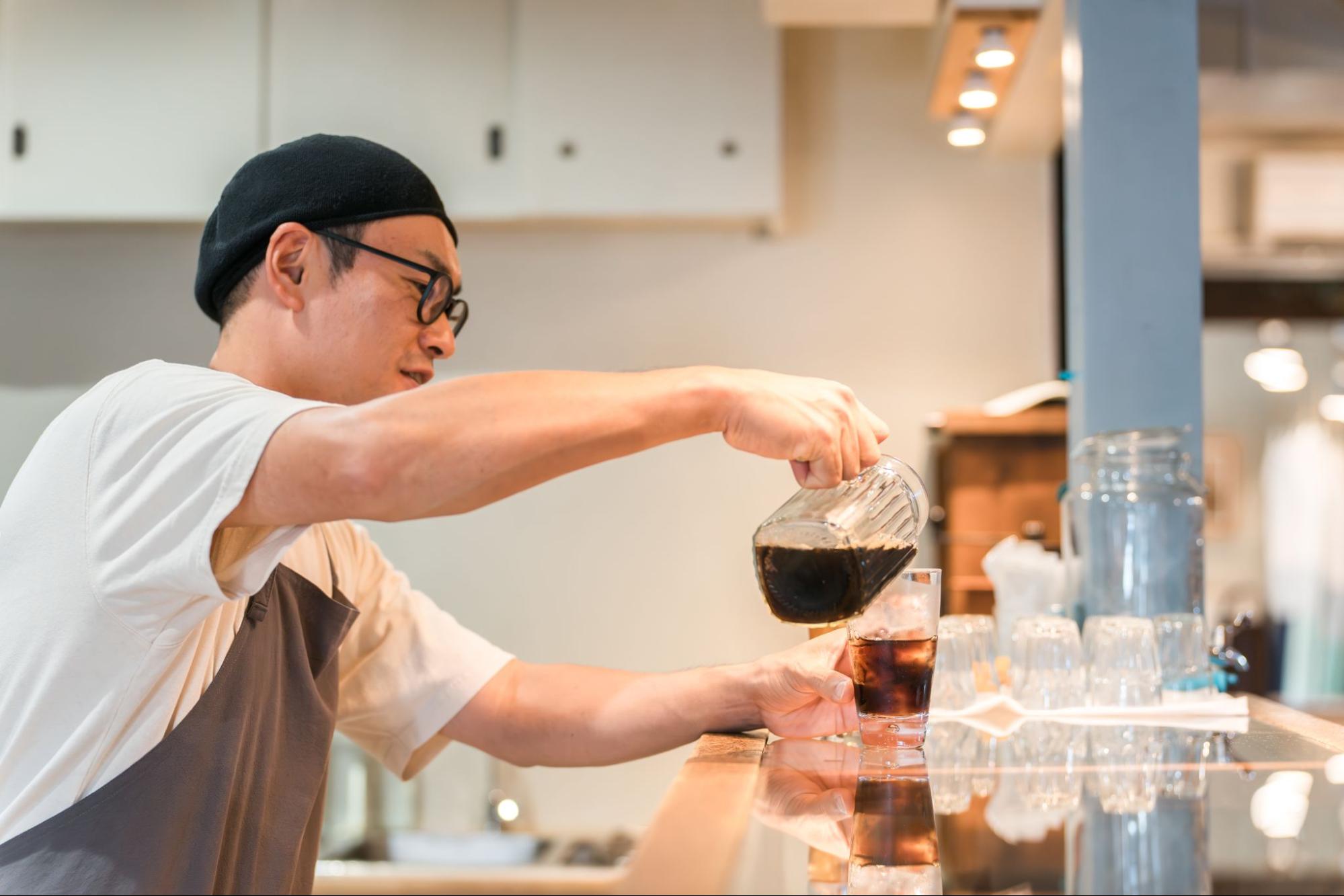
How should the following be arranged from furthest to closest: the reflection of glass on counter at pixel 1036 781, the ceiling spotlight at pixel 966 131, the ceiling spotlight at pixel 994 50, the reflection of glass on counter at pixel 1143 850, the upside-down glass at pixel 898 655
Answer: the ceiling spotlight at pixel 966 131 → the ceiling spotlight at pixel 994 50 → the upside-down glass at pixel 898 655 → the reflection of glass on counter at pixel 1036 781 → the reflection of glass on counter at pixel 1143 850

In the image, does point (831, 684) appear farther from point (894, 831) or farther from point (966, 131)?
point (966, 131)

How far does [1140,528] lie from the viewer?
5.18 feet

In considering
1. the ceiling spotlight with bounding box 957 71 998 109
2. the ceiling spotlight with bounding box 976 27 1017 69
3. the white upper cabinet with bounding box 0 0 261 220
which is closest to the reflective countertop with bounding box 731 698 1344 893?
the ceiling spotlight with bounding box 976 27 1017 69

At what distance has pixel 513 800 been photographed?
294 cm

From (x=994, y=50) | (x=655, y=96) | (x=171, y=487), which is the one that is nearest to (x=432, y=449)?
(x=171, y=487)

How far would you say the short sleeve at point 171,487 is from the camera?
0.85 m

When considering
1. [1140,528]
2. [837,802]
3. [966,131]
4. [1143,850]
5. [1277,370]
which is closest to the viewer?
[1143,850]

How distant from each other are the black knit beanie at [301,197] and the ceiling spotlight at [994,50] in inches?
53.9

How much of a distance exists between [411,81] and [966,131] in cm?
120

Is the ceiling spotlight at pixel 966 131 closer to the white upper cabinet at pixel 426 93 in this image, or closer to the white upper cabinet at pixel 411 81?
the white upper cabinet at pixel 426 93

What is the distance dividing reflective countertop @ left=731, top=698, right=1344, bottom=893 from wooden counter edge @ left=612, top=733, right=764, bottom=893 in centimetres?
1

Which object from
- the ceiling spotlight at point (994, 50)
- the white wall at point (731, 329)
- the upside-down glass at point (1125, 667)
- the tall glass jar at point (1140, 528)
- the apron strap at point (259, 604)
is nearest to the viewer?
the apron strap at point (259, 604)

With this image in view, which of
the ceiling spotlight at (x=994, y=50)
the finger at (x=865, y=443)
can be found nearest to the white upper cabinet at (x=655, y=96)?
the ceiling spotlight at (x=994, y=50)

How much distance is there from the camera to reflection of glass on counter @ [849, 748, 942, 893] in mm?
634
